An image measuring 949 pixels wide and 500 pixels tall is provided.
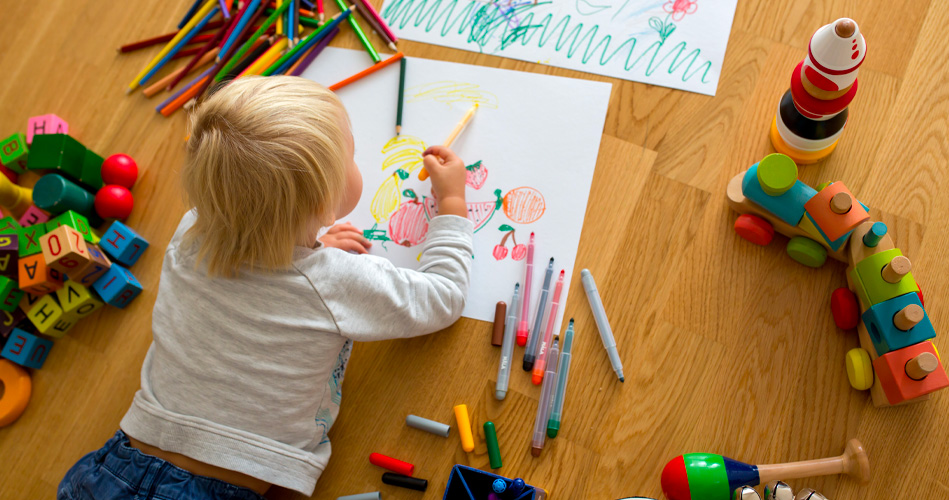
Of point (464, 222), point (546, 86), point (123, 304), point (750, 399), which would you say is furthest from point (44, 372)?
point (750, 399)

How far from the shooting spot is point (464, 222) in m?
0.72

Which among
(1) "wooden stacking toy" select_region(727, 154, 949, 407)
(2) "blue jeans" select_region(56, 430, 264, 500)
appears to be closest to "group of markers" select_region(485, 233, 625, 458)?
(1) "wooden stacking toy" select_region(727, 154, 949, 407)

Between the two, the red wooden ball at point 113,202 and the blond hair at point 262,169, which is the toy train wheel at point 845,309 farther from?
the red wooden ball at point 113,202

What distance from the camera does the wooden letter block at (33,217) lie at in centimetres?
82

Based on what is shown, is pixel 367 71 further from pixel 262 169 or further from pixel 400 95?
pixel 262 169

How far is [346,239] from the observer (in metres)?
0.75

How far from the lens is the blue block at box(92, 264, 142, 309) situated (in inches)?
30.6

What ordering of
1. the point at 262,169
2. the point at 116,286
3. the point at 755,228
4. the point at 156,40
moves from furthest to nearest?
the point at 156,40 < the point at 116,286 < the point at 755,228 < the point at 262,169

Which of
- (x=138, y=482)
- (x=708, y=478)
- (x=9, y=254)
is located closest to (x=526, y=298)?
(x=708, y=478)

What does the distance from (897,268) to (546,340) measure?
37cm

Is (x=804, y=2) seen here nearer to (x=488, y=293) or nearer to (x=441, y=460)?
(x=488, y=293)

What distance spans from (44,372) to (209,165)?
48cm

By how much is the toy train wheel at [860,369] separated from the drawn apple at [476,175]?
468 mm

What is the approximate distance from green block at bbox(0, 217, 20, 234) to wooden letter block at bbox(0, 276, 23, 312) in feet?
0.22
